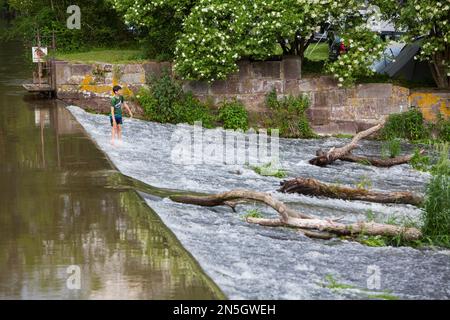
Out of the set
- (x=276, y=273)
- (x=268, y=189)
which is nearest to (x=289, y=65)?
(x=268, y=189)

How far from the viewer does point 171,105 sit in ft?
68.1

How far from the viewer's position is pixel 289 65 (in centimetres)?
2091

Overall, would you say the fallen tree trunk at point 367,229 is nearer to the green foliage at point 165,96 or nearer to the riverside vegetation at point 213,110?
the riverside vegetation at point 213,110

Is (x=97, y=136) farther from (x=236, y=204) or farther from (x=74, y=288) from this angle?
(x=74, y=288)

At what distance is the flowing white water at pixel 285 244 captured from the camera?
31.2 feet

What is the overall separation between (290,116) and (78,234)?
10.6 metres

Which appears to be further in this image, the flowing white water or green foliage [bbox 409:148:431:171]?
green foliage [bbox 409:148:431:171]

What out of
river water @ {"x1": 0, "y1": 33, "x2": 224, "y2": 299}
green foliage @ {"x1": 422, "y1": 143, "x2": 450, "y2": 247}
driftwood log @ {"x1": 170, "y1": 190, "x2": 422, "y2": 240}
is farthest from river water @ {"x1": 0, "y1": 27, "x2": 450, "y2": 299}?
→ green foliage @ {"x1": 422, "y1": 143, "x2": 450, "y2": 247}

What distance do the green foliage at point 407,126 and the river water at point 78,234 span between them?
7228 millimetres

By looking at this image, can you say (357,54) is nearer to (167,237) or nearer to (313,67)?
(313,67)

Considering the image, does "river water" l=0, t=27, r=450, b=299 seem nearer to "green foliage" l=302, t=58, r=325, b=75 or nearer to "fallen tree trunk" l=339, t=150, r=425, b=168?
"fallen tree trunk" l=339, t=150, r=425, b=168

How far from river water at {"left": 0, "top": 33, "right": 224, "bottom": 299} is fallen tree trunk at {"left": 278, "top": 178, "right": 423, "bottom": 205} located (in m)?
2.62

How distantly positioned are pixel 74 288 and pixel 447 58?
46.3ft

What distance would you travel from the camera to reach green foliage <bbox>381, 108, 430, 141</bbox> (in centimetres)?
2025
